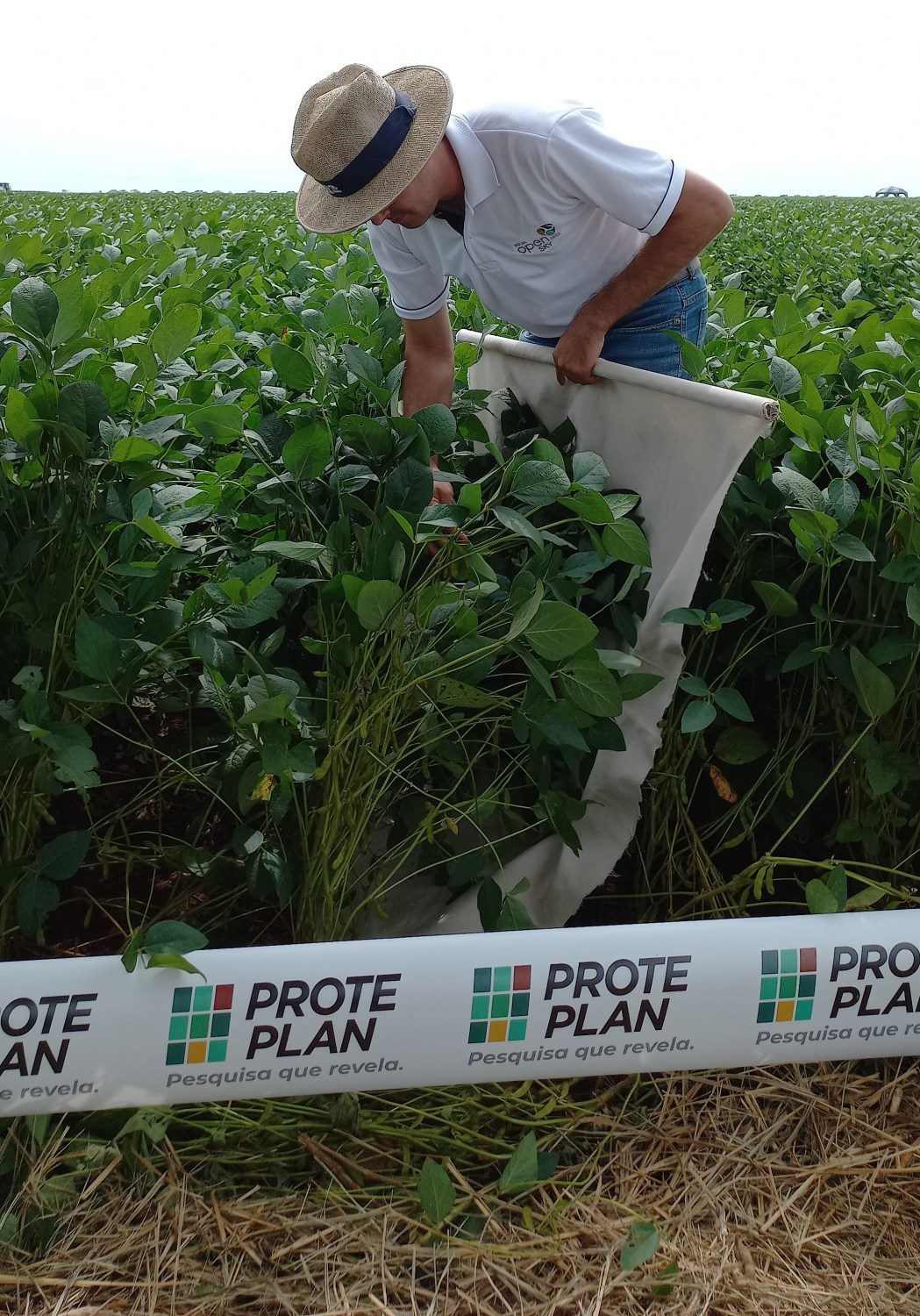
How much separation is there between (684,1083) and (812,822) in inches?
21.6

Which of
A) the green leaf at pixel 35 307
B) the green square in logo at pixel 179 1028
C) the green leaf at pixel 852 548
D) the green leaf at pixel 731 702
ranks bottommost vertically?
the green square in logo at pixel 179 1028

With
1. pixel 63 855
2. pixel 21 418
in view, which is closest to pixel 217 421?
pixel 21 418

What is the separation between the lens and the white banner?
1345mm

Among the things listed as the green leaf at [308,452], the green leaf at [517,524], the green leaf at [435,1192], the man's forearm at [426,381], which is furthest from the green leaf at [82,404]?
the green leaf at [435,1192]

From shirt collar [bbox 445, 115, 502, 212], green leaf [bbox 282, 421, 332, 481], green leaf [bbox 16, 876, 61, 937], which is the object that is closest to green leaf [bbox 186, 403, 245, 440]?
green leaf [bbox 282, 421, 332, 481]

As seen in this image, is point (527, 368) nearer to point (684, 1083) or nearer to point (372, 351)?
point (372, 351)

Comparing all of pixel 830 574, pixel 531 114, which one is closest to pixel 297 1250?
pixel 830 574

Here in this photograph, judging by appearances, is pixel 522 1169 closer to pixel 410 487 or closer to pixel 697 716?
pixel 697 716

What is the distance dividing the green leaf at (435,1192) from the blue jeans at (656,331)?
1.48 m

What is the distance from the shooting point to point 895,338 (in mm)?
2215

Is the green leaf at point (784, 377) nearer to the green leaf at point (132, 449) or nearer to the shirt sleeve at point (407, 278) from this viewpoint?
the shirt sleeve at point (407, 278)

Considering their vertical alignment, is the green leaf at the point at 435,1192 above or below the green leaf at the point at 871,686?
below

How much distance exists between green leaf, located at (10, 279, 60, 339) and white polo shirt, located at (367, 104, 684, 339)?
2.83 feet

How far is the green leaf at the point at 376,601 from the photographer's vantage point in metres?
1.34
